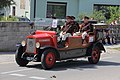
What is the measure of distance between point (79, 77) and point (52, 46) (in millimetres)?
2044

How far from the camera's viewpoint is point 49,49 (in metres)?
13.4

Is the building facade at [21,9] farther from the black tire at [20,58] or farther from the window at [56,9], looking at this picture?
the black tire at [20,58]

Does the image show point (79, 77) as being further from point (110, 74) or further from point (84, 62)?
point (84, 62)

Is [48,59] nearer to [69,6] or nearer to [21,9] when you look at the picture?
[21,9]

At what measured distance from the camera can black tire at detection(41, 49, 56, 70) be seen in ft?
43.2

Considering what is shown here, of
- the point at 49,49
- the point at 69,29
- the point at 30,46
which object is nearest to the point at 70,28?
the point at 69,29

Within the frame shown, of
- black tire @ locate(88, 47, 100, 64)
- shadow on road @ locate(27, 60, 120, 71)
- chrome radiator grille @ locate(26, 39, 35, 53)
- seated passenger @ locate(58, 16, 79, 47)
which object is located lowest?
shadow on road @ locate(27, 60, 120, 71)

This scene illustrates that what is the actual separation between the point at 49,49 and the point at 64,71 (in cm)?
93

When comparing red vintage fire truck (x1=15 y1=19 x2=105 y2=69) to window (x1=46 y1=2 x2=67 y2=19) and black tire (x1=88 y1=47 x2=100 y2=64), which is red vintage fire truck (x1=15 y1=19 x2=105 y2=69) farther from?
window (x1=46 y1=2 x2=67 y2=19)

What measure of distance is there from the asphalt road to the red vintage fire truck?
1.12ft

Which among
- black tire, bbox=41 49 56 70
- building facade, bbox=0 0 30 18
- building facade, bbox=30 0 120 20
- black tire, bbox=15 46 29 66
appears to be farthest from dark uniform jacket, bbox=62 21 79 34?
building facade, bbox=30 0 120 20

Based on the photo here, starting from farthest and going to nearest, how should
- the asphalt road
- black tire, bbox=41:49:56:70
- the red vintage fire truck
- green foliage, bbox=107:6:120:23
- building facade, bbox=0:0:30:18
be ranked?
building facade, bbox=0:0:30:18 → green foliage, bbox=107:6:120:23 → the red vintage fire truck → black tire, bbox=41:49:56:70 → the asphalt road

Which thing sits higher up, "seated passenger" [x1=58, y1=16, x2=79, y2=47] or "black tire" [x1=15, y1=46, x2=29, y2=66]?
"seated passenger" [x1=58, y1=16, x2=79, y2=47]

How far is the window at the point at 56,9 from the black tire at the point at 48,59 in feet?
135
